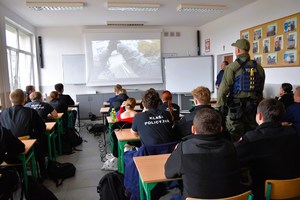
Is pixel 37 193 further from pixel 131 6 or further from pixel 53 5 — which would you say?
pixel 131 6

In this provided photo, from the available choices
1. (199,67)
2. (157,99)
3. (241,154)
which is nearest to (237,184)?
(241,154)

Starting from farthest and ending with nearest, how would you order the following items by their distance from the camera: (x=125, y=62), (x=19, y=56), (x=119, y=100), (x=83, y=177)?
(x=125, y=62) → (x=19, y=56) → (x=119, y=100) → (x=83, y=177)

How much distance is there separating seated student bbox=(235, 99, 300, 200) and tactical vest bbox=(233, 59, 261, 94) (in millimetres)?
1472

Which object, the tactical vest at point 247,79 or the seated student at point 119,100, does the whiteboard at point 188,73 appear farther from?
the tactical vest at point 247,79

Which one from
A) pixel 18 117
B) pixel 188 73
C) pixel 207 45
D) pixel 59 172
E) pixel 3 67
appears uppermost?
pixel 207 45

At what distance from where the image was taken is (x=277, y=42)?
5.13 m

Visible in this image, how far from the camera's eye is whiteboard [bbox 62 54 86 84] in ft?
27.1

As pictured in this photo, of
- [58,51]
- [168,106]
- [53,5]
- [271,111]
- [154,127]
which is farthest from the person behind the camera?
[58,51]

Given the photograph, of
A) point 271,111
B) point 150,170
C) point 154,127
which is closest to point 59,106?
point 154,127

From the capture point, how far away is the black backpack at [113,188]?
2.62 m

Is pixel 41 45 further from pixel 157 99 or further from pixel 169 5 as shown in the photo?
pixel 157 99

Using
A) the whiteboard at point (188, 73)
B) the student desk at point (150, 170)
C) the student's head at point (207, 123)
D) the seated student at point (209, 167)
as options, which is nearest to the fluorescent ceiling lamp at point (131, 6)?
the whiteboard at point (188, 73)

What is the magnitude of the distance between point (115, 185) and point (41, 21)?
20.3 feet

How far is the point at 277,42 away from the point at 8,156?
4998 mm
